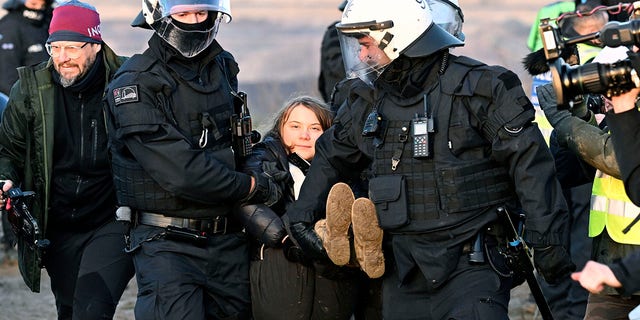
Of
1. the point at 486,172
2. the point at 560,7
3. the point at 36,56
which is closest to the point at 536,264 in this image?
the point at 486,172

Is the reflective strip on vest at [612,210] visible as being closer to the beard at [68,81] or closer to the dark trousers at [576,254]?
the dark trousers at [576,254]

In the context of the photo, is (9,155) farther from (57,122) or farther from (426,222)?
(426,222)

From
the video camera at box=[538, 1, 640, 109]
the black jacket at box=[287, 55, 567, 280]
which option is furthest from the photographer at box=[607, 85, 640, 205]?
the black jacket at box=[287, 55, 567, 280]

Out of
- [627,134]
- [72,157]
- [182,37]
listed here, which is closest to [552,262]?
[627,134]

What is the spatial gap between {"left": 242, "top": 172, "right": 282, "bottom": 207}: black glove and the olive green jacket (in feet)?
3.67

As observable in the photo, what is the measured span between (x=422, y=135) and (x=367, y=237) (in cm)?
52

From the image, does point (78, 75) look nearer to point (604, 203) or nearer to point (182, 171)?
point (182, 171)

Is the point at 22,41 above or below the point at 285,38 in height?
above

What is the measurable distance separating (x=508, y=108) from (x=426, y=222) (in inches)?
24.4

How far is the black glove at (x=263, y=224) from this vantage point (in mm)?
6180

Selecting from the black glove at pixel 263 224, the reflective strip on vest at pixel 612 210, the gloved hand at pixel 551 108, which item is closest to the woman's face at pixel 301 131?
the black glove at pixel 263 224

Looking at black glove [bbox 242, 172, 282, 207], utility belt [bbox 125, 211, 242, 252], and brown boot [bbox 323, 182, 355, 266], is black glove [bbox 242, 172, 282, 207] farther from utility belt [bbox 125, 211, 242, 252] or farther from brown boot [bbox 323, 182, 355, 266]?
brown boot [bbox 323, 182, 355, 266]

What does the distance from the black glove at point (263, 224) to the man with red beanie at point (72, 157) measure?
83cm

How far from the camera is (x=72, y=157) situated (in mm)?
6848
